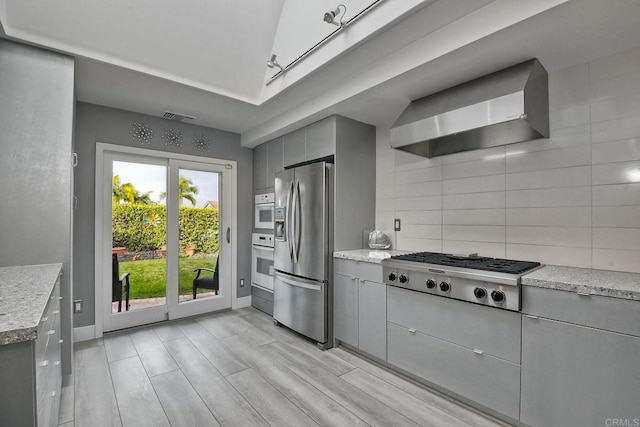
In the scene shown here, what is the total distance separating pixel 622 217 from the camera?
1881mm

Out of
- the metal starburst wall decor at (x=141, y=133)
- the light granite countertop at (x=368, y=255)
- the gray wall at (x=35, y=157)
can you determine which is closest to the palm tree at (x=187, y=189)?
the metal starburst wall decor at (x=141, y=133)

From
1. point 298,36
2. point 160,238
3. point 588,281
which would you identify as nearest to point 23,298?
point 298,36

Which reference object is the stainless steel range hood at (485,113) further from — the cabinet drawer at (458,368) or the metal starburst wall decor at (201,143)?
the metal starburst wall decor at (201,143)

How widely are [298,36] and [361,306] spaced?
2372mm

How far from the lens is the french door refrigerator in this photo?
2.98 meters

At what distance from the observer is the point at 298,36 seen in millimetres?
Result: 2471

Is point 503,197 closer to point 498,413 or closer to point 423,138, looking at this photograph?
point 423,138

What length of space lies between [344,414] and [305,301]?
127 cm

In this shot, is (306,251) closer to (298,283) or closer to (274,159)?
(298,283)

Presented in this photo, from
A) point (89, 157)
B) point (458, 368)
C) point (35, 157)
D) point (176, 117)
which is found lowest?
point (458, 368)

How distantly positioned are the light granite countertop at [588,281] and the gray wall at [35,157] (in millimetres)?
3093

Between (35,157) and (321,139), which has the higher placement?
(321,139)

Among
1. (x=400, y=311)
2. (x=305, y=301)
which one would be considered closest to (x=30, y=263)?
(x=305, y=301)

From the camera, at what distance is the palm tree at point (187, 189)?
12.4ft
